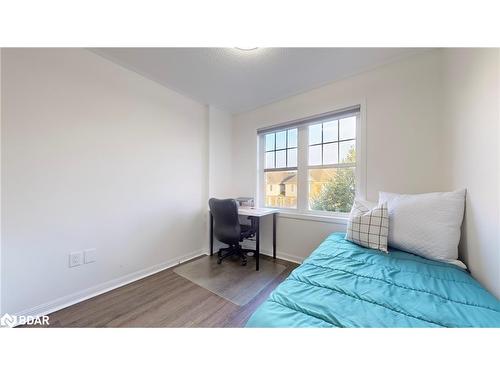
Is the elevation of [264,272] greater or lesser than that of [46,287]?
lesser

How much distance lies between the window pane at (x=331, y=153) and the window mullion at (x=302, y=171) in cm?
25

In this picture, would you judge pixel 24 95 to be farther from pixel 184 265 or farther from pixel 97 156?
pixel 184 265

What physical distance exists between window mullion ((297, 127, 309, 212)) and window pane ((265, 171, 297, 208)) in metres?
0.08

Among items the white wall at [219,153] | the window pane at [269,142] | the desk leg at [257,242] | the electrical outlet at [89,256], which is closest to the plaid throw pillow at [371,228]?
the desk leg at [257,242]

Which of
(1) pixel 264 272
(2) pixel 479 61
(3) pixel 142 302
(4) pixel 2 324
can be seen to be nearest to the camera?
(2) pixel 479 61

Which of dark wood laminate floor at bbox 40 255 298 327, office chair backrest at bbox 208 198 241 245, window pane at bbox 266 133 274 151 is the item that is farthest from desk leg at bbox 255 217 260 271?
window pane at bbox 266 133 274 151

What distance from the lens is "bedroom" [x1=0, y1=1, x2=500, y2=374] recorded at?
0.91 metres

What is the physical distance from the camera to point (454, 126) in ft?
4.33

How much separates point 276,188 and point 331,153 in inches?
37.2

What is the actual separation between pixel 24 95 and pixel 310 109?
2.73 metres

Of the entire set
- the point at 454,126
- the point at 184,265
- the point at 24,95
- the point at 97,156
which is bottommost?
the point at 184,265
